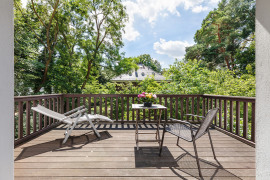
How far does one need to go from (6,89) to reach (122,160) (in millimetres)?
1647

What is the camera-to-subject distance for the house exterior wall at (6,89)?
1261 mm

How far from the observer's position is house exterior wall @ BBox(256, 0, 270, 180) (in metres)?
1.26

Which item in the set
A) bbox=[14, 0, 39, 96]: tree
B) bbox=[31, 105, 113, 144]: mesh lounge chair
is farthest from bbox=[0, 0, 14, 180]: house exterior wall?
bbox=[14, 0, 39, 96]: tree

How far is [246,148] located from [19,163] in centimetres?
351

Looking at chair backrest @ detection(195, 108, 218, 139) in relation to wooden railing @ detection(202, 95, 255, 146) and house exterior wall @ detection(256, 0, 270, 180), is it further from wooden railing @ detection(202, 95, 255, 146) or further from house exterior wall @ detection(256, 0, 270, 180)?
wooden railing @ detection(202, 95, 255, 146)

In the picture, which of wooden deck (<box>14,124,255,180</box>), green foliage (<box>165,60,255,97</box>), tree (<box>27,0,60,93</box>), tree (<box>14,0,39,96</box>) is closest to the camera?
wooden deck (<box>14,124,255,180</box>)

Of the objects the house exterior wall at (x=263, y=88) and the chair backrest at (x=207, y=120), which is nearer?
→ the house exterior wall at (x=263, y=88)

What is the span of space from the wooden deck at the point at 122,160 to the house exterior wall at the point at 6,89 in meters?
0.66

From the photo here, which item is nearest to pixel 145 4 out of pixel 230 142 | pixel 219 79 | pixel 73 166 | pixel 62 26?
pixel 62 26

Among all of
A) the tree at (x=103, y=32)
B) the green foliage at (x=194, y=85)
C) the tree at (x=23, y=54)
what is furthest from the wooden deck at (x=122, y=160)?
the tree at (x=103, y=32)

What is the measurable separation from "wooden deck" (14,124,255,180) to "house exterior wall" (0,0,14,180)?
659 mm

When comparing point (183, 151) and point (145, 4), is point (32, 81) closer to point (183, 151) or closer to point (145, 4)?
point (145, 4)

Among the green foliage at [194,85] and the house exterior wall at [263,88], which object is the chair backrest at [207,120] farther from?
the green foliage at [194,85]

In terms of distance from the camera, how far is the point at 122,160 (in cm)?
228
